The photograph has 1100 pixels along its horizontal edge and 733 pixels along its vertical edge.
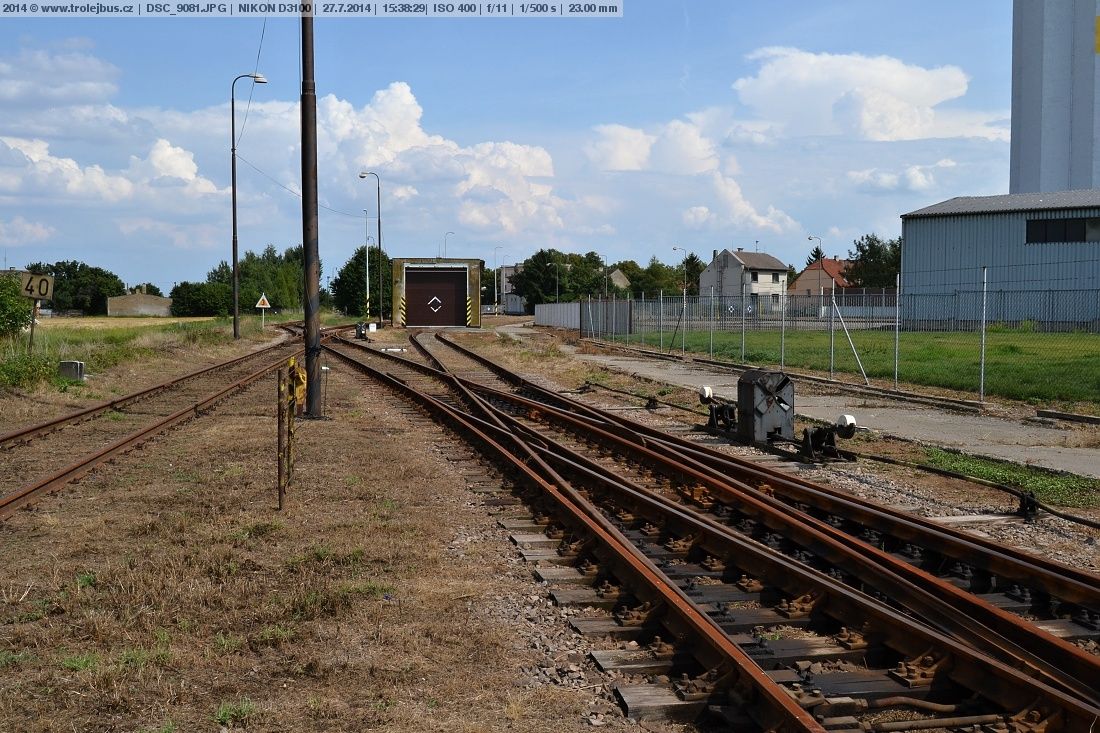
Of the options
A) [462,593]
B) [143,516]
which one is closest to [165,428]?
[143,516]

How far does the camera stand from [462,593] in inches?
266

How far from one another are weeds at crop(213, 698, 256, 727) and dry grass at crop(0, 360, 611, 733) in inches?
0.4

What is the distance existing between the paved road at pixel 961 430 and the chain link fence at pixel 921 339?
1.54 m

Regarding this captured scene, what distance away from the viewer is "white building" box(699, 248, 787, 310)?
127 metres

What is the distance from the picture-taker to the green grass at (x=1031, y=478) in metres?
10.3

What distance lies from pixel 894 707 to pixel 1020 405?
1593 cm

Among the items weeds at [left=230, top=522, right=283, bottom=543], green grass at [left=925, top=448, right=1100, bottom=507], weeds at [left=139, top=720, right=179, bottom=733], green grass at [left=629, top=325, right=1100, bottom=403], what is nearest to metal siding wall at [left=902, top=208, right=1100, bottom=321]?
green grass at [left=629, top=325, right=1100, bottom=403]

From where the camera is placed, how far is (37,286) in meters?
22.5

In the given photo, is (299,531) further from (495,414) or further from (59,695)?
(495,414)

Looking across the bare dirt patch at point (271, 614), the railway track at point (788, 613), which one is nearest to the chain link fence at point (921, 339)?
the railway track at point (788, 613)

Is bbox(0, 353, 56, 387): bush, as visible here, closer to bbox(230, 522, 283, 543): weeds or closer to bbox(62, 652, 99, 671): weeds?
bbox(230, 522, 283, 543): weeds

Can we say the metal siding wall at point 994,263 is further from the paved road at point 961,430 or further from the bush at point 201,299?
the bush at point 201,299

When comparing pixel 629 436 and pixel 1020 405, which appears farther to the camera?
pixel 1020 405

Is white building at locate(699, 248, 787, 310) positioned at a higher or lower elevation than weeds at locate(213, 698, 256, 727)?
higher
